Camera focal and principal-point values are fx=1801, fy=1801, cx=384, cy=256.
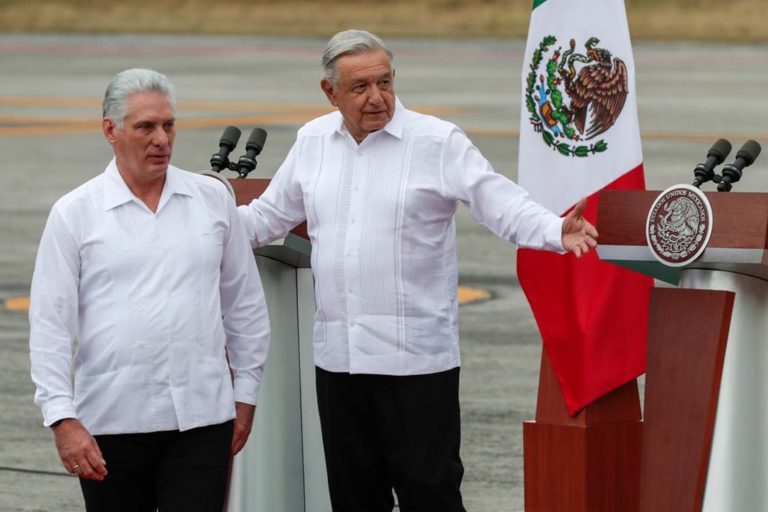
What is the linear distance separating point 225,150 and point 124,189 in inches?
43.5

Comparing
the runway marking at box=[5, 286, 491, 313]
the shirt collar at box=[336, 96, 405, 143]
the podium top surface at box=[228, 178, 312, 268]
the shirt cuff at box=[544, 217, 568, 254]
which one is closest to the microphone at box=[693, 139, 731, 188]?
the shirt cuff at box=[544, 217, 568, 254]

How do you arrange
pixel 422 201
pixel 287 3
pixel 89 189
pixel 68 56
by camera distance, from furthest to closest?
1. pixel 287 3
2. pixel 68 56
3. pixel 422 201
4. pixel 89 189

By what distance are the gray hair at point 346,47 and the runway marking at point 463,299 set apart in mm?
6328

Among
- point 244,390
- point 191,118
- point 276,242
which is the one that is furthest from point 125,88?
point 191,118

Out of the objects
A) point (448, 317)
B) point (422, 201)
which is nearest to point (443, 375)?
point (448, 317)

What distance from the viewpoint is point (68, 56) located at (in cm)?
3344

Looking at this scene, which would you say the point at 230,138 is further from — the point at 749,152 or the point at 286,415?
the point at 749,152

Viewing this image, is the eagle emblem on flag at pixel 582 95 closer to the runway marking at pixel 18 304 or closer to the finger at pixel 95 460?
the finger at pixel 95 460

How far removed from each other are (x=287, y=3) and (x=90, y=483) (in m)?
43.8

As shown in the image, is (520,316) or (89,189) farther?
(520,316)

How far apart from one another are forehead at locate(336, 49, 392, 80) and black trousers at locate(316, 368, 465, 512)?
0.78m

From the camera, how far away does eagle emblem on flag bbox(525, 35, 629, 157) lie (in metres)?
5.38

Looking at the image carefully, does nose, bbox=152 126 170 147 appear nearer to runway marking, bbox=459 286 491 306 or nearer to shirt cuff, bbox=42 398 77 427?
shirt cuff, bbox=42 398 77 427

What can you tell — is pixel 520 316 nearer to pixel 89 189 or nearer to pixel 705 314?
pixel 705 314
